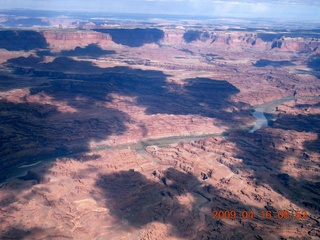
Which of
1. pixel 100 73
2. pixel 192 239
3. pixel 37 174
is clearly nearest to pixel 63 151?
pixel 37 174

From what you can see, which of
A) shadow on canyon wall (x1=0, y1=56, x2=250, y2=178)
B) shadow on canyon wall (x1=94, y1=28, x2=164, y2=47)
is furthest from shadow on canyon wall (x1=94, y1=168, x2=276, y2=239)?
shadow on canyon wall (x1=94, y1=28, x2=164, y2=47)

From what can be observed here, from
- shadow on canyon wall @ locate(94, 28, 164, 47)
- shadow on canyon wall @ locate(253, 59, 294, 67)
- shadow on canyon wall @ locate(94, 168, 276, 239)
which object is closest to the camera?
shadow on canyon wall @ locate(94, 168, 276, 239)

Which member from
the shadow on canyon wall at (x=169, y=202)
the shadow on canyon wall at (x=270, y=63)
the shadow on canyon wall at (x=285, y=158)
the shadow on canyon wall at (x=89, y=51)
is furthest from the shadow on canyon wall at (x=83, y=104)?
the shadow on canyon wall at (x=270, y=63)

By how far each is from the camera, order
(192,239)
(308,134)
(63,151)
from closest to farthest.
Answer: (192,239), (63,151), (308,134)

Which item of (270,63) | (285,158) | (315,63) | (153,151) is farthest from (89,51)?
(315,63)

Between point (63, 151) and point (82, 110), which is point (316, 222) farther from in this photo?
point (82, 110)

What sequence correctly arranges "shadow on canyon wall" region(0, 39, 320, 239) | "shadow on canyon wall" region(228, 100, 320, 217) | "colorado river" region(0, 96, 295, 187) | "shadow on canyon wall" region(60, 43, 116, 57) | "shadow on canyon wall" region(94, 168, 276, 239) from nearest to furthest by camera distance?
"shadow on canyon wall" region(94, 168, 276, 239) < "shadow on canyon wall" region(0, 39, 320, 239) < "shadow on canyon wall" region(228, 100, 320, 217) < "colorado river" region(0, 96, 295, 187) < "shadow on canyon wall" region(60, 43, 116, 57)
